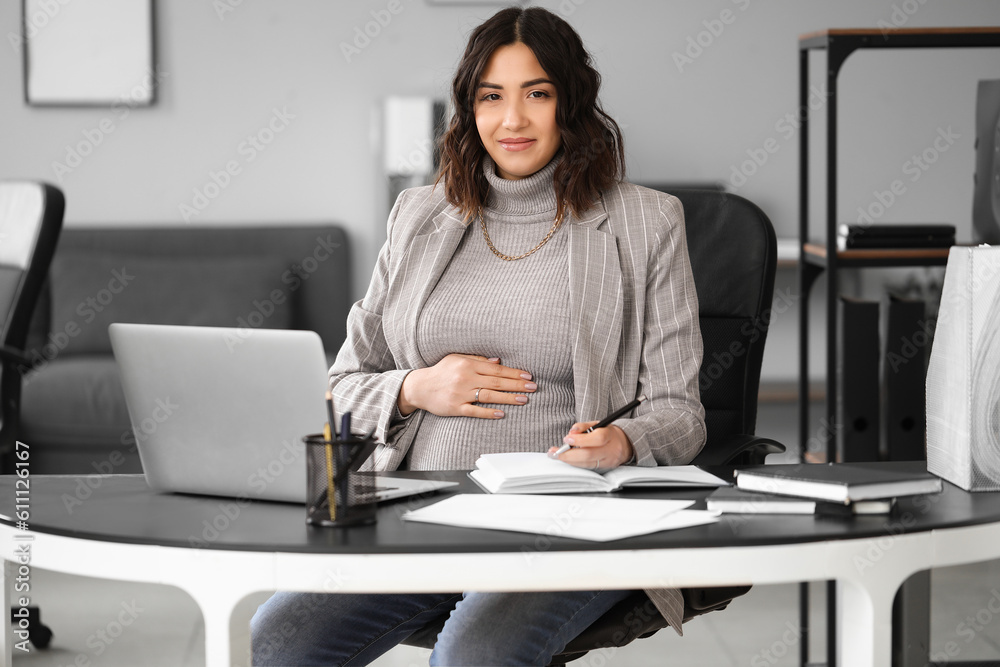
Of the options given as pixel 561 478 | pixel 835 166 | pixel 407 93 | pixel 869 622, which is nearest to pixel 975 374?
pixel 869 622

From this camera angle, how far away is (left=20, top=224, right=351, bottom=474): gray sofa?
330 cm

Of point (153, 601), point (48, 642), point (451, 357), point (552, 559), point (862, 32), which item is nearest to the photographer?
point (552, 559)

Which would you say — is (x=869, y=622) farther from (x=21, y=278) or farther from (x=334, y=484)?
(x=21, y=278)

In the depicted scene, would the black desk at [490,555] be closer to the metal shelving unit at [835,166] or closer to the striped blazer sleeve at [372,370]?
the striped blazer sleeve at [372,370]

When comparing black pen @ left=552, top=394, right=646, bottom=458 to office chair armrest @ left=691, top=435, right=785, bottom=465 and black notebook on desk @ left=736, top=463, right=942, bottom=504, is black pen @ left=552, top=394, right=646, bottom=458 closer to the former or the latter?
black notebook on desk @ left=736, top=463, right=942, bottom=504

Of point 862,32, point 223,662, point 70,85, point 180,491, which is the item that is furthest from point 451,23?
point 223,662

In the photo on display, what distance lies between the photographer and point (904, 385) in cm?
235

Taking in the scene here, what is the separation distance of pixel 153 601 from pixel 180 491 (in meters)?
1.79

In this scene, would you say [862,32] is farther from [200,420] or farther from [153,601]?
[153,601]

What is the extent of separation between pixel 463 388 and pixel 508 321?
0.14 m

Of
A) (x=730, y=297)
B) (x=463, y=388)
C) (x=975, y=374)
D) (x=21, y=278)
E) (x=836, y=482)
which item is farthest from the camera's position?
(x=21, y=278)

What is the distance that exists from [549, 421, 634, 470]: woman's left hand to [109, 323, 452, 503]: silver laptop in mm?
213

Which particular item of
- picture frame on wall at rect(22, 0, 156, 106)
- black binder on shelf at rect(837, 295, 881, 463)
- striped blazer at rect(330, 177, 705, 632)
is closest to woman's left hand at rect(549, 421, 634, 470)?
striped blazer at rect(330, 177, 705, 632)

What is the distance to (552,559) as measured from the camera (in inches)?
38.1
